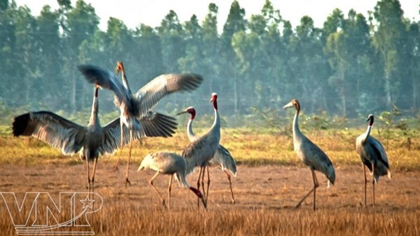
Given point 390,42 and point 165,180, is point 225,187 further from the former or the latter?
point 390,42

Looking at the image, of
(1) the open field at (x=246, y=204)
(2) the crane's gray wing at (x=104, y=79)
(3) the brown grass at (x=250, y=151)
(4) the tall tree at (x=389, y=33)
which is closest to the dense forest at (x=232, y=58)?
(4) the tall tree at (x=389, y=33)

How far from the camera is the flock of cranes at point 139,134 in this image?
382 inches

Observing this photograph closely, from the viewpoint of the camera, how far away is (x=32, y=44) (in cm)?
4409

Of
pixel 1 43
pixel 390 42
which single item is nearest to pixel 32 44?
pixel 1 43

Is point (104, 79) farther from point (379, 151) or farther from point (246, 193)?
point (379, 151)

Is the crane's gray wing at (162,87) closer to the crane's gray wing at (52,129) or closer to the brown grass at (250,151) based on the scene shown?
the crane's gray wing at (52,129)

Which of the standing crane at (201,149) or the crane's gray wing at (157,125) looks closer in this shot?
the standing crane at (201,149)

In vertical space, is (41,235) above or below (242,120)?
below

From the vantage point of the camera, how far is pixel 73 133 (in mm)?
10172

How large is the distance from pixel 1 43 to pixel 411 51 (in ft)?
75.7

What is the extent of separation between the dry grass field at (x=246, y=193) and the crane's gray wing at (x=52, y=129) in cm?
68

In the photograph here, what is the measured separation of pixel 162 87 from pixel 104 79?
797 mm

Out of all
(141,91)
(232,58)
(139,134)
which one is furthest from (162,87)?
(232,58)

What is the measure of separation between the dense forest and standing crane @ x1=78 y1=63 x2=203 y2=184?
31477mm
